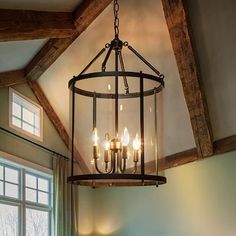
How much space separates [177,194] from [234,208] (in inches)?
42.6

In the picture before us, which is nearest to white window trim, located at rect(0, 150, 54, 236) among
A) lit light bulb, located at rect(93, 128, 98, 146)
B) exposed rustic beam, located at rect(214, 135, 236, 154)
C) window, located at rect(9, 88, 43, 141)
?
window, located at rect(9, 88, 43, 141)

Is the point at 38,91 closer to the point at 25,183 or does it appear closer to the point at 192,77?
the point at 25,183

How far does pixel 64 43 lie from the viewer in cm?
645

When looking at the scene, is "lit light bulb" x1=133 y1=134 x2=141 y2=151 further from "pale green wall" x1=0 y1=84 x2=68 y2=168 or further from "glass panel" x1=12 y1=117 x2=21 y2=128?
"glass panel" x1=12 y1=117 x2=21 y2=128

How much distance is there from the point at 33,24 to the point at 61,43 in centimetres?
120

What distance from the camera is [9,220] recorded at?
22.6ft

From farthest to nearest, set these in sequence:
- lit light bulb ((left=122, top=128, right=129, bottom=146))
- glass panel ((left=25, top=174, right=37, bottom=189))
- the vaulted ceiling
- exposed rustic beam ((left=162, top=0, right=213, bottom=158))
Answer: glass panel ((left=25, top=174, right=37, bottom=189))
exposed rustic beam ((left=162, top=0, right=213, bottom=158))
the vaulted ceiling
lit light bulb ((left=122, top=128, right=129, bottom=146))

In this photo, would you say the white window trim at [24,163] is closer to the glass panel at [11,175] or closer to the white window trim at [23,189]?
the white window trim at [23,189]

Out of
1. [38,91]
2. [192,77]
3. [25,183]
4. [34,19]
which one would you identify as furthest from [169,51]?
[25,183]

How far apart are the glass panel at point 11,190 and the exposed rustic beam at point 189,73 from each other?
2732 millimetres

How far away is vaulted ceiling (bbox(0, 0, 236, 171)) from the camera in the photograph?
5.52 meters

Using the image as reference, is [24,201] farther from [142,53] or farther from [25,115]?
[142,53]

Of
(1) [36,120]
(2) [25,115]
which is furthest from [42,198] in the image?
(2) [25,115]

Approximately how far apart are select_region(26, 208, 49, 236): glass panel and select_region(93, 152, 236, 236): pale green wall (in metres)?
1.40
